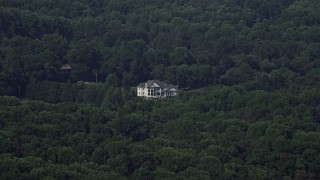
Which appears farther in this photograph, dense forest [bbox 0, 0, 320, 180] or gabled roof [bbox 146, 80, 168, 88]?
gabled roof [bbox 146, 80, 168, 88]

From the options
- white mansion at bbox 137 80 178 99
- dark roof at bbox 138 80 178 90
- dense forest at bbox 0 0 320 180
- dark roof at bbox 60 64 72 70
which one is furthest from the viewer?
dark roof at bbox 60 64 72 70

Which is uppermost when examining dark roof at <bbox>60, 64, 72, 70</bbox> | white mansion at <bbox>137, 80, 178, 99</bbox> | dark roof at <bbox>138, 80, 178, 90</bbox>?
dark roof at <bbox>60, 64, 72, 70</bbox>

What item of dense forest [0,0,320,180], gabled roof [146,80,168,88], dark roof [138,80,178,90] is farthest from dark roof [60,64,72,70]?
gabled roof [146,80,168,88]

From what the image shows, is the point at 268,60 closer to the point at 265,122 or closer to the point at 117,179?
the point at 265,122

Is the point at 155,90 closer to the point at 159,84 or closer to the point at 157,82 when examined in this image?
the point at 159,84

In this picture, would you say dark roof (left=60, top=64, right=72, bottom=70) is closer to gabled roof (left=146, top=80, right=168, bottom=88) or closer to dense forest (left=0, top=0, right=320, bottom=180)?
dense forest (left=0, top=0, right=320, bottom=180)

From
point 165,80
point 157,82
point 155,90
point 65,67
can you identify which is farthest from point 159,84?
point 65,67
